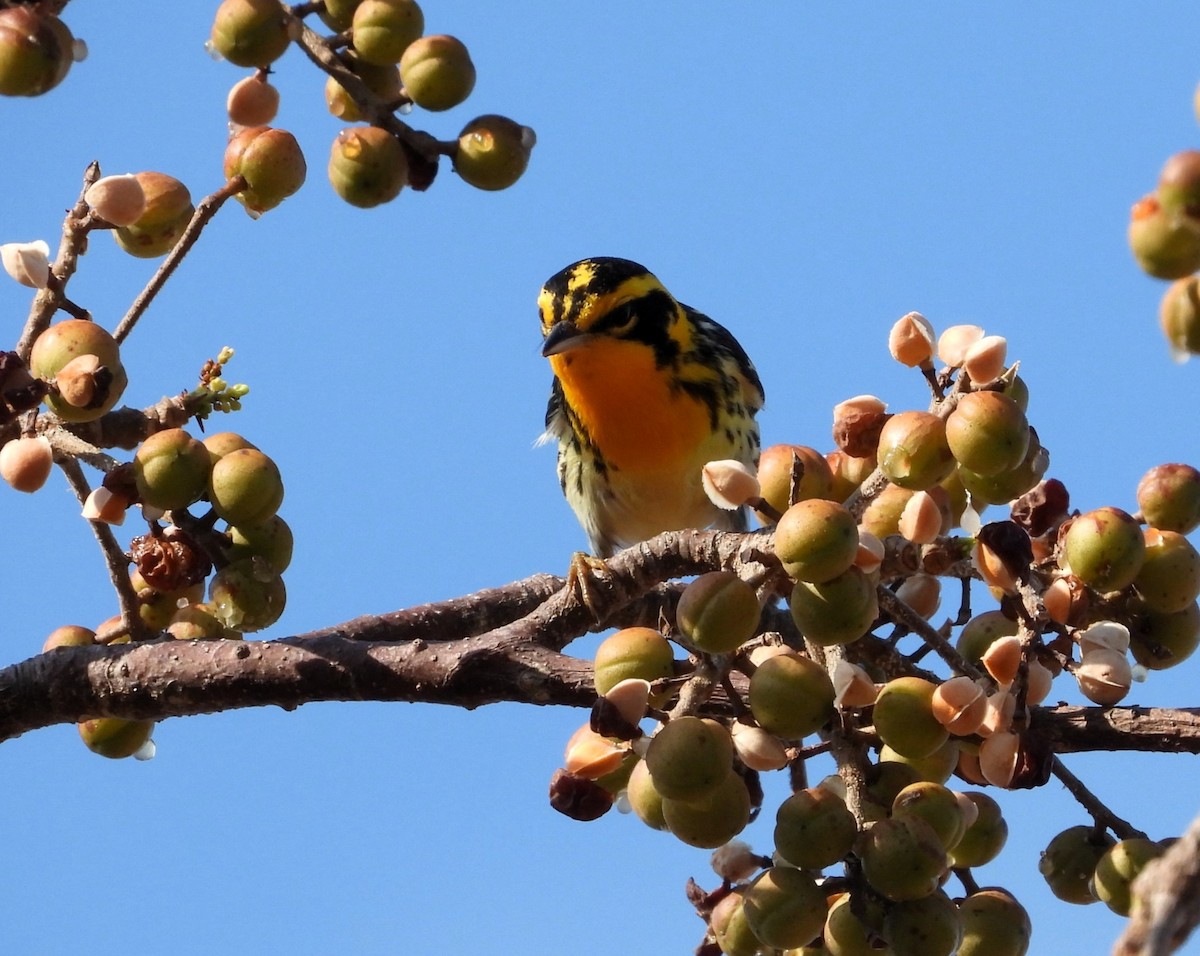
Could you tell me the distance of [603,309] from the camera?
6.80 metres

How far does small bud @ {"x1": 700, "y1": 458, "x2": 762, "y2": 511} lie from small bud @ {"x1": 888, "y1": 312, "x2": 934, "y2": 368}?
13.5 inches

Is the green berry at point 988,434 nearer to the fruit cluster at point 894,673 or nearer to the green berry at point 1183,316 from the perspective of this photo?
the fruit cluster at point 894,673

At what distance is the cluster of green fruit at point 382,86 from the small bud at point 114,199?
22 centimetres

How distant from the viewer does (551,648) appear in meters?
3.04

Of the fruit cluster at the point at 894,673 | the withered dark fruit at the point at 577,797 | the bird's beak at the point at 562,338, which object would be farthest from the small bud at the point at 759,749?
the bird's beak at the point at 562,338

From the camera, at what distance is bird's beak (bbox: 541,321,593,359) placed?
255 inches

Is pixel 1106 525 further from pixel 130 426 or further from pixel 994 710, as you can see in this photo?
pixel 130 426

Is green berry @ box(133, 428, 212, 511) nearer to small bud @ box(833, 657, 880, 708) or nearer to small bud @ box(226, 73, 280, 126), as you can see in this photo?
small bud @ box(226, 73, 280, 126)

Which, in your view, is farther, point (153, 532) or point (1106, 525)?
point (153, 532)

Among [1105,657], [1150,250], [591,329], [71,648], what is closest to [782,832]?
[1105,657]

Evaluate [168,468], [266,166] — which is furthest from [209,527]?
[266,166]

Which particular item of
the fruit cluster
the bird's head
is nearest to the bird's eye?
the bird's head

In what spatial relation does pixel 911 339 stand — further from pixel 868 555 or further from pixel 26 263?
pixel 26 263

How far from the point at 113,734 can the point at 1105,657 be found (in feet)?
6.61
